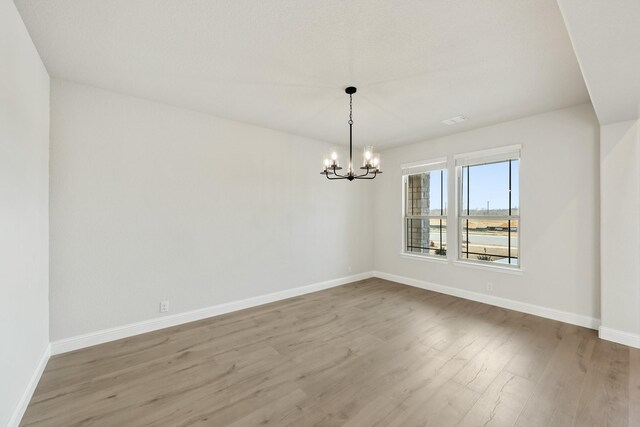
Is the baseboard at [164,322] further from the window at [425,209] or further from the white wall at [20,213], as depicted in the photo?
the window at [425,209]

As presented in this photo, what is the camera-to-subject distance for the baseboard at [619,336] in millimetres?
2875

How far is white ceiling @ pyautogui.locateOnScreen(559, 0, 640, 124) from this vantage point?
1361 mm

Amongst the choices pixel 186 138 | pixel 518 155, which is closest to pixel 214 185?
pixel 186 138

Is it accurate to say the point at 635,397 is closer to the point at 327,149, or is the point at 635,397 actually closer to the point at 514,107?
the point at 514,107

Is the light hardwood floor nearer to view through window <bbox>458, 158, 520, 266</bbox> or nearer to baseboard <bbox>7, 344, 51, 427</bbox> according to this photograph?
baseboard <bbox>7, 344, 51, 427</bbox>

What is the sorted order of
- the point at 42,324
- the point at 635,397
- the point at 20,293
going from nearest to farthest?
1. the point at 20,293
2. the point at 635,397
3. the point at 42,324

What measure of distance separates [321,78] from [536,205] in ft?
11.3

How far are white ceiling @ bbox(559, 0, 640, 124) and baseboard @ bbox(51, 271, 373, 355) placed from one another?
4278 mm

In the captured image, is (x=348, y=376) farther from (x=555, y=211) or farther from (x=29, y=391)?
(x=555, y=211)

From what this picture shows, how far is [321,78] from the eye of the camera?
2.74 meters

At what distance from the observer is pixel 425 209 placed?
17.3 ft

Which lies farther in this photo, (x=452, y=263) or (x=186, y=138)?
(x=452, y=263)

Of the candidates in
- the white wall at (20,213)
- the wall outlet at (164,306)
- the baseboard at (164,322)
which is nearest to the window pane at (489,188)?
the baseboard at (164,322)

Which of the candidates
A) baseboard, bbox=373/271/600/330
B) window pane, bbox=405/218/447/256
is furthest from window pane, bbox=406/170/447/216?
baseboard, bbox=373/271/600/330
